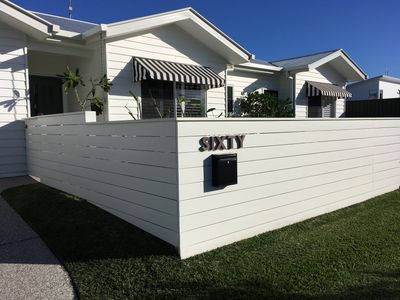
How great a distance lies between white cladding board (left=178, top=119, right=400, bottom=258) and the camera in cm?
412

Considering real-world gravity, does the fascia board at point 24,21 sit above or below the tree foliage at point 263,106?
above

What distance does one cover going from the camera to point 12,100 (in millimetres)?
8117

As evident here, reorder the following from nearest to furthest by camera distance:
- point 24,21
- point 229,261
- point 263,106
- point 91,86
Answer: point 229,261 → point 24,21 → point 91,86 → point 263,106

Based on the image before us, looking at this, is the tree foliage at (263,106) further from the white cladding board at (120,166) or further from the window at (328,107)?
the white cladding board at (120,166)

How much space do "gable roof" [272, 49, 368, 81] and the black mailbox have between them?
32.2ft

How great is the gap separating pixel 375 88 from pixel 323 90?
10.6 metres

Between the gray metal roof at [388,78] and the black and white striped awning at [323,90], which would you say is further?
the gray metal roof at [388,78]

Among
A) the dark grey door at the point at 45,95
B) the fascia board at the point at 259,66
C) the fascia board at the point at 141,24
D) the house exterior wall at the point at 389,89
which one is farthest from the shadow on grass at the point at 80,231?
the house exterior wall at the point at 389,89

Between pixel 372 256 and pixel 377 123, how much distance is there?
12.8 feet

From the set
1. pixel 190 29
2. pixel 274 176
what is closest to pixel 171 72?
pixel 190 29

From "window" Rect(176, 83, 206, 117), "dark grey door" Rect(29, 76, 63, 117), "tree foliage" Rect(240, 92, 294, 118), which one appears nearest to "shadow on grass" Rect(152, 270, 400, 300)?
"window" Rect(176, 83, 206, 117)

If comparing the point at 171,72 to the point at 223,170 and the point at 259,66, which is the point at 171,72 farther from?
the point at 223,170

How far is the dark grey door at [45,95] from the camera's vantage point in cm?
1002

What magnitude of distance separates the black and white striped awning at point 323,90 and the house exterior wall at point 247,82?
1.35 m
